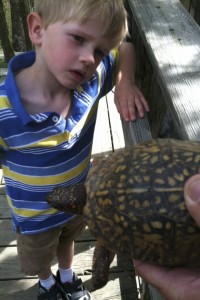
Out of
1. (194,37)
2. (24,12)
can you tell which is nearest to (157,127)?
(194,37)

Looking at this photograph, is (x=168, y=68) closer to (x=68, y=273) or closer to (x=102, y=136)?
(x=68, y=273)

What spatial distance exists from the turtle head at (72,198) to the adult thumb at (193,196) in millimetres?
468

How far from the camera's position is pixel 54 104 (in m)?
1.75

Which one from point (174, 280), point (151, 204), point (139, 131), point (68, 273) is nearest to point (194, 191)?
point (151, 204)

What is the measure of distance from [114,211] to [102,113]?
8.37 ft

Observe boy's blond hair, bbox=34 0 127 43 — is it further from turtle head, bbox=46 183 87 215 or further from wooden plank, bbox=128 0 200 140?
turtle head, bbox=46 183 87 215

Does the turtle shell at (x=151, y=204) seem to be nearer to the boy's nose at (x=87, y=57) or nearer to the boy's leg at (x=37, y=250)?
the boy's nose at (x=87, y=57)

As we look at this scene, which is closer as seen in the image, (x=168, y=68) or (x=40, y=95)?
(x=168, y=68)

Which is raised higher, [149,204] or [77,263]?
[149,204]

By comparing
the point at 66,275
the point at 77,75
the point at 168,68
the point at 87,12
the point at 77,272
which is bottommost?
the point at 77,272

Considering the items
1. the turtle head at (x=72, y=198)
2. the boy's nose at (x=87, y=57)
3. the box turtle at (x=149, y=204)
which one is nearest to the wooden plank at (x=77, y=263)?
the turtle head at (x=72, y=198)

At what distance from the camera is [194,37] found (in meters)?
1.54

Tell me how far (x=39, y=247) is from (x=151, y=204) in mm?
1072

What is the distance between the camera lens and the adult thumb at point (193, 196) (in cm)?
91
